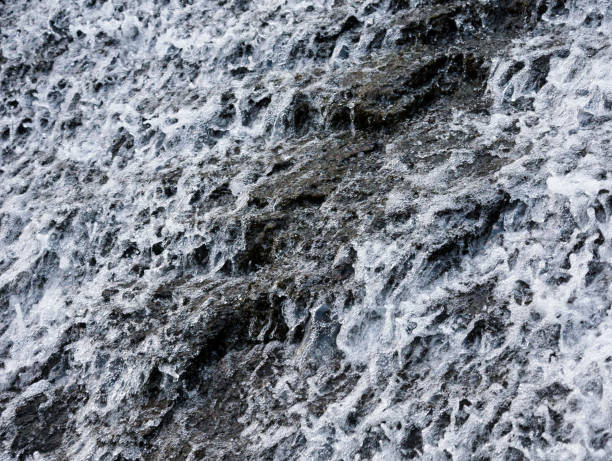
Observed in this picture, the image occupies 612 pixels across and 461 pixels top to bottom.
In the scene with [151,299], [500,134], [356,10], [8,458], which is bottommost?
[8,458]

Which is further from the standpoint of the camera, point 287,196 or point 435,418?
point 287,196

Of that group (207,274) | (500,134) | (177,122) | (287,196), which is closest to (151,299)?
(207,274)

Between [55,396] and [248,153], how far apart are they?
13.5 feet

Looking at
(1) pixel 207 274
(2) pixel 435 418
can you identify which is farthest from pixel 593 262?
(1) pixel 207 274

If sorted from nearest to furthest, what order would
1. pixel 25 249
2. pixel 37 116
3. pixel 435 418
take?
pixel 435 418
pixel 25 249
pixel 37 116

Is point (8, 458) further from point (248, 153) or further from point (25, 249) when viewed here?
point (248, 153)

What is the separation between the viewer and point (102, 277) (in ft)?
29.1

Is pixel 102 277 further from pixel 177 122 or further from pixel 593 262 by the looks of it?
pixel 593 262

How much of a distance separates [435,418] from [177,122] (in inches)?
261

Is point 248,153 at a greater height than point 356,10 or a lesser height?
lesser

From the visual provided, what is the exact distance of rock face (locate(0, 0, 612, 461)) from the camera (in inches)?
243

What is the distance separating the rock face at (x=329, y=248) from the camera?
617 cm

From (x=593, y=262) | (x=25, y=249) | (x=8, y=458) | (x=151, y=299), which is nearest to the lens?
(x=593, y=262)

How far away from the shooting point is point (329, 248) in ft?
25.5
